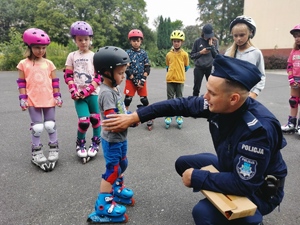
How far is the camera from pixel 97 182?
3.24 m

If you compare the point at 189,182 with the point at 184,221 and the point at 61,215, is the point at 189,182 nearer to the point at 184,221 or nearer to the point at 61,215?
the point at 184,221

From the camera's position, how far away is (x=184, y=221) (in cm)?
256

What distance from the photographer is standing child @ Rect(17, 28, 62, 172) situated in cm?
339

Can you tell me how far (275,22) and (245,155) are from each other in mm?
27159

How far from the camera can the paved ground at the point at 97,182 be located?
8.57 feet

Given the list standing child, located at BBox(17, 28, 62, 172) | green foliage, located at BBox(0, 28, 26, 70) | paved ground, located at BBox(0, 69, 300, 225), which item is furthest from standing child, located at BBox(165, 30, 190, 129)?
green foliage, located at BBox(0, 28, 26, 70)

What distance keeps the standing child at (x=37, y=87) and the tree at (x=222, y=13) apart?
46.6 meters

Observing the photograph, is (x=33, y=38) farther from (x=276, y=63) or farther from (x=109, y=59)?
(x=276, y=63)

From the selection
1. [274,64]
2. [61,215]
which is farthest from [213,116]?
[274,64]

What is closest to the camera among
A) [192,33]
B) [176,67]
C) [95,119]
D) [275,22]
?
[95,119]

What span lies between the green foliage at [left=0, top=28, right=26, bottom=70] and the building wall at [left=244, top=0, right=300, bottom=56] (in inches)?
822

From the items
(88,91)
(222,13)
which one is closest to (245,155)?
(88,91)

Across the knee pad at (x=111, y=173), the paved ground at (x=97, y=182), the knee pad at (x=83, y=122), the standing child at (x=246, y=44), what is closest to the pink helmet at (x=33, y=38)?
the knee pad at (x=83, y=122)

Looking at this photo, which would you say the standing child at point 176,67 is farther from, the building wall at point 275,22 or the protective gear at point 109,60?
the building wall at point 275,22
